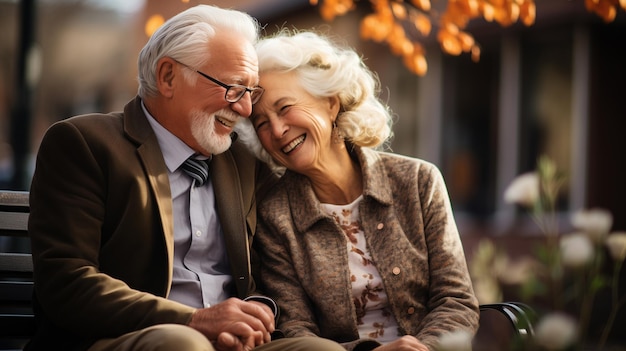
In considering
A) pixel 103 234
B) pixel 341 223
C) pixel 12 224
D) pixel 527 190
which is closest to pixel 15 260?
pixel 12 224

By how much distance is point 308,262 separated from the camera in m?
4.09

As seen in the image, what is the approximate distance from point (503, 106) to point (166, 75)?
9.24 meters

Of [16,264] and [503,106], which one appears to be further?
[503,106]

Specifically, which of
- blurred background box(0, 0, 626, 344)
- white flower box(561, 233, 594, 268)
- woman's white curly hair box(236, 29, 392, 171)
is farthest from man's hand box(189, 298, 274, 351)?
blurred background box(0, 0, 626, 344)

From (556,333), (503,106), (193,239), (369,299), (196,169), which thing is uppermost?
(556,333)

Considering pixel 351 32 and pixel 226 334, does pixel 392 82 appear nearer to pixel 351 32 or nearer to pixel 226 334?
pixel 351 32

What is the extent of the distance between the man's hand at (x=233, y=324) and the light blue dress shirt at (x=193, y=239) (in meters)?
0.33

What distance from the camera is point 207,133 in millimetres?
3842

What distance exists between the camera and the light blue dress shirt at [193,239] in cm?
380

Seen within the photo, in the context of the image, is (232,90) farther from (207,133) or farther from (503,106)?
(503,106)

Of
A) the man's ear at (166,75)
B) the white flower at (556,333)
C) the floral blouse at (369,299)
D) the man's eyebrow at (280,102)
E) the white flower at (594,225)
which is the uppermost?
the man's ear at (166,75)

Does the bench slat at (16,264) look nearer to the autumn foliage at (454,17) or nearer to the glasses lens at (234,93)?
the glasses lens at (234,93)

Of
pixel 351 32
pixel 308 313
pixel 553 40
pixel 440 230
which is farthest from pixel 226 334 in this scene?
pixel 351 32

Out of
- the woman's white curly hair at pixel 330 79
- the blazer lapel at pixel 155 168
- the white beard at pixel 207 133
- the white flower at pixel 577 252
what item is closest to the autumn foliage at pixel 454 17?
the woman's white curly hair at pixel 330 79
